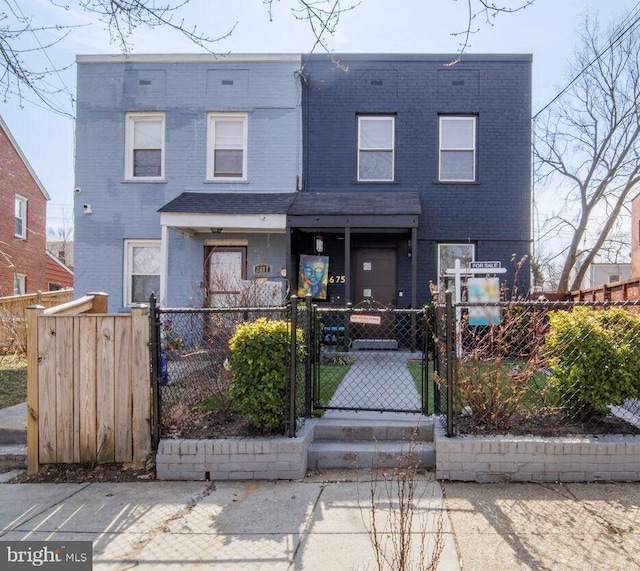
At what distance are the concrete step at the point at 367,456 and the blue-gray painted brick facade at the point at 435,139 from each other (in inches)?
249

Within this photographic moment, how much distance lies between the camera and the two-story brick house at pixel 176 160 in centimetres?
1068

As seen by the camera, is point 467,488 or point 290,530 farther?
point 467,488

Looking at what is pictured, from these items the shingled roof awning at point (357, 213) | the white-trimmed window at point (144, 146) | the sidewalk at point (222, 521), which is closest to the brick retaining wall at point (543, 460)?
the sidewalk at point (222, 521)

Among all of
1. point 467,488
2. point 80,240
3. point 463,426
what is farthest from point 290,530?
point 80,240

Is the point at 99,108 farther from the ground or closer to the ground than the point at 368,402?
farther from the ground

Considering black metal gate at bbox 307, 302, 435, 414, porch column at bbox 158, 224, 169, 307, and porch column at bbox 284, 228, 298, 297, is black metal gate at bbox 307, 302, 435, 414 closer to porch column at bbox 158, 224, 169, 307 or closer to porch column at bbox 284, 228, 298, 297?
porch column at bbox 284, 228, 298, 297

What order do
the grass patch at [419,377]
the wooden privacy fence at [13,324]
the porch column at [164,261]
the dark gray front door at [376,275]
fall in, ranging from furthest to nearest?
the dark gray front door at [376,275]
the porch column at [164,261]
the wooden privacy fence at [13,324]
the grass patch at [419,377]

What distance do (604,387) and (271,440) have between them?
2.90 meters

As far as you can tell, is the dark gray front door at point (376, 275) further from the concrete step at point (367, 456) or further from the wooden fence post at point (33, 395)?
the wooden fence post at point (33, 395)

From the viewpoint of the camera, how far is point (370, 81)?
35.0 ft

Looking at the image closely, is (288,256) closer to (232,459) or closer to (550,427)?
(232,459)

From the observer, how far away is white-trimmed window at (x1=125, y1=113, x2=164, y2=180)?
10953 millimetres

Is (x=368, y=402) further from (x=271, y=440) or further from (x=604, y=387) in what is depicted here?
(x=604, y=387)

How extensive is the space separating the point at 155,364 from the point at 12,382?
14.5ft
